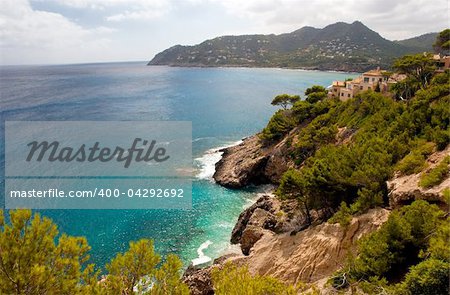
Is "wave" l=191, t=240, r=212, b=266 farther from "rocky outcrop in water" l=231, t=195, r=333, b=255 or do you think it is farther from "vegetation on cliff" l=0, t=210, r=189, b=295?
"vegetation on cliff" l=0, t=210, r=189, b=295

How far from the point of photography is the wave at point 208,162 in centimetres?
4158

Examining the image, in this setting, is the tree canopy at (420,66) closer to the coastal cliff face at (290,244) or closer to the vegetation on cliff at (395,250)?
the coastal cliff face at (290,244)

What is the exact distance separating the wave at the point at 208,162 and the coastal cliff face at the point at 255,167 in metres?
1.07

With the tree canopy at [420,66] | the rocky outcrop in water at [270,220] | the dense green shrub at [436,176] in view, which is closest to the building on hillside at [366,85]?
the tree canopy at [420,66]

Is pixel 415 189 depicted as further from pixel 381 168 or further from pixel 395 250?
pixel 395 250

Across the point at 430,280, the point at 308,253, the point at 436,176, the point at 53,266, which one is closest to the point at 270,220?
the point at 308,253

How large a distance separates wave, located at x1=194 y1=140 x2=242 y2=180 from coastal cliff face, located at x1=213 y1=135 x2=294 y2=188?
1.07 metres

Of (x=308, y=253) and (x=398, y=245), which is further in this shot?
(x=308, y=253)

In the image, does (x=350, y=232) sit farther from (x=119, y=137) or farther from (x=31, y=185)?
(x=119, y=137)

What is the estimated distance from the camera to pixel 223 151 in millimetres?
49781

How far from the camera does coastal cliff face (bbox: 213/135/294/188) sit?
3812 cm

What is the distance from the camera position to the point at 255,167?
3938cm

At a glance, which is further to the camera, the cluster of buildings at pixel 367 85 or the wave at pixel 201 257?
the cluster of buildings at pixel 367 85

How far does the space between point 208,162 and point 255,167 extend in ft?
29.6
